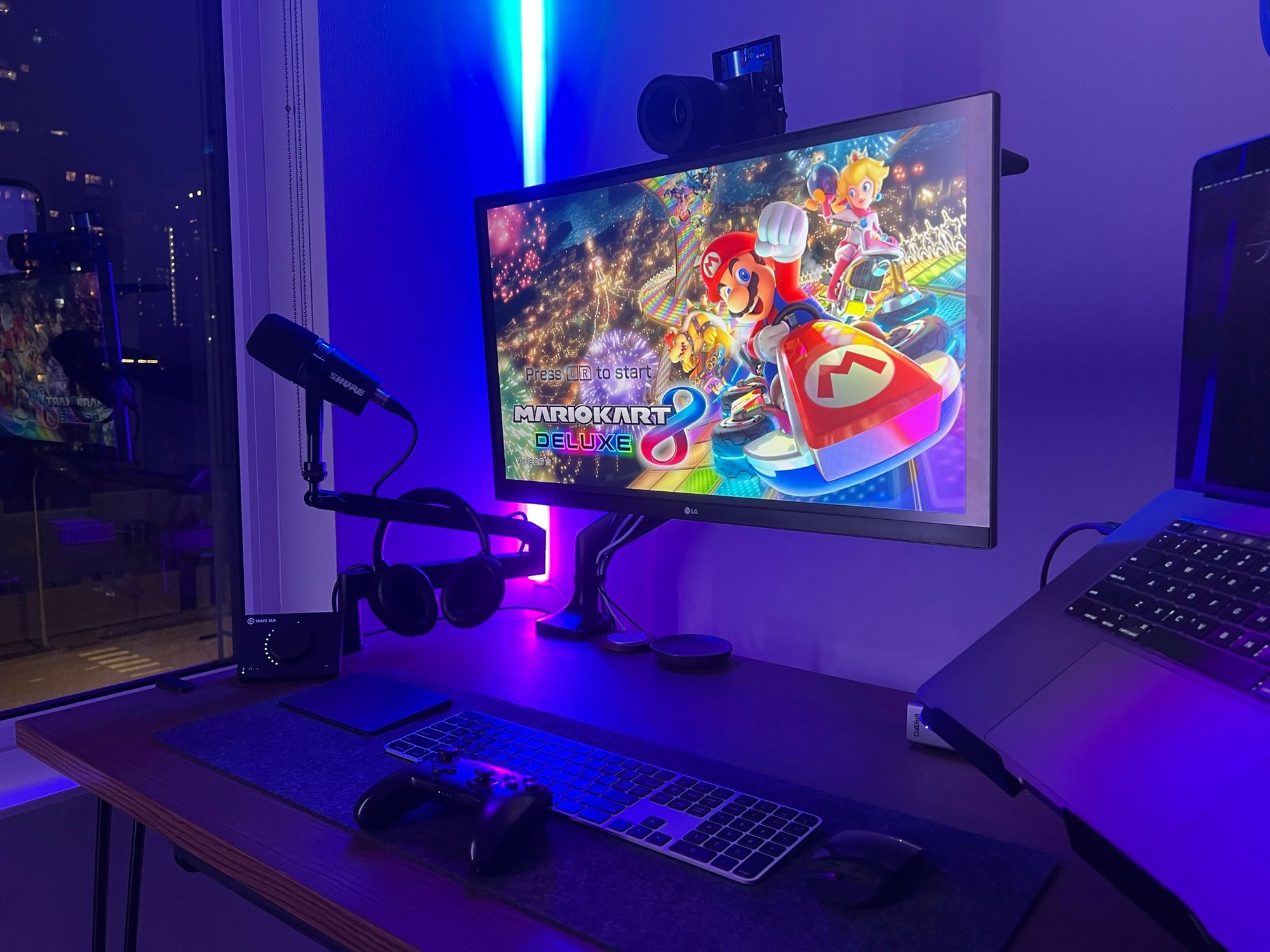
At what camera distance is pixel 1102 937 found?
57 cm

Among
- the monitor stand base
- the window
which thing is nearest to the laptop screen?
the monitor stand base

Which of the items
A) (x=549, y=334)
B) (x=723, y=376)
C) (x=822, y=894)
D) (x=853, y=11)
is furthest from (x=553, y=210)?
(x=822, y=894)

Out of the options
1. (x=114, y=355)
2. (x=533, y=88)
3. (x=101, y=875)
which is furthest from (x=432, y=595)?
(x=533, y=88)

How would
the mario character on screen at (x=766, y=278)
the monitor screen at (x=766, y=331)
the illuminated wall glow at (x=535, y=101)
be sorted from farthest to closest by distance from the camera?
the illuminated wall glow at (x=535, y=101) → the mario character on screen at (x=766, y=278) → the monitor screen at (x=766, y=331)

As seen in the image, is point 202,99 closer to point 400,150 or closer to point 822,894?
point 400,150

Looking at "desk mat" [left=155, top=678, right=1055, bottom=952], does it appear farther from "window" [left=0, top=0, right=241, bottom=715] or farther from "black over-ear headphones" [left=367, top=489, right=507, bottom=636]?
"window" [left=0, top=0, right=241, bottom=715]

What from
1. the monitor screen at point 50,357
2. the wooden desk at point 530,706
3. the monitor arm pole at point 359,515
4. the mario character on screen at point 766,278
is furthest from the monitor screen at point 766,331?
the monitor screen at point 50,357

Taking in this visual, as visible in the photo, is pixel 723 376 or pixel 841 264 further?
pixel 723 376

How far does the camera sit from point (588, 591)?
1364 mm

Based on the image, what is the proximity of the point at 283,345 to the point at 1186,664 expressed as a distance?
1045 millimetres

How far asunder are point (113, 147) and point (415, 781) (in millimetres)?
1175

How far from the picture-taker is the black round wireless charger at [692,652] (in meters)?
1.17

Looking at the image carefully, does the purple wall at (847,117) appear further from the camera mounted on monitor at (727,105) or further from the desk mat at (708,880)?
the desk mat at (708,880)

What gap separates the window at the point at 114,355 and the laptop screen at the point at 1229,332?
1393mm
